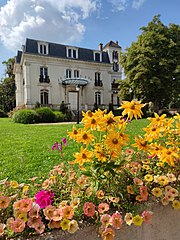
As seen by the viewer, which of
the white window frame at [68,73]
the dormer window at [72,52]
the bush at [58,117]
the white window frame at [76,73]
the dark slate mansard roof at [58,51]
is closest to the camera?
the bush at [58,117]

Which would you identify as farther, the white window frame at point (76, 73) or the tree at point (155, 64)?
the white window frame at point (76, 73)

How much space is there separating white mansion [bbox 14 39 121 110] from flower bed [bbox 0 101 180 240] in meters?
18.7

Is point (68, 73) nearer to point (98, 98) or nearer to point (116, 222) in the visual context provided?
point (98, 98)

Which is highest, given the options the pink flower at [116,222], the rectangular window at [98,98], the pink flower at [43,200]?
the rectangular window at [98,98]

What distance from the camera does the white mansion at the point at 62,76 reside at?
21391 millimetres

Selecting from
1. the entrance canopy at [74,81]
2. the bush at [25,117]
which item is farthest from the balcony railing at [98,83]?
the bush at [25,117]

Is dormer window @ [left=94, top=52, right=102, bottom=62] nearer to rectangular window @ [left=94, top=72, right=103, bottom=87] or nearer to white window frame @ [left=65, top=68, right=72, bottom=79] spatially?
rectangular window @ [left=94, top=72, right=103, bottom=87]

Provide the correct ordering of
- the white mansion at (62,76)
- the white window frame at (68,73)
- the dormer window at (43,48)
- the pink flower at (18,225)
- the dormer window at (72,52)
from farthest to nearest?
the dormer window at (72,52) → the white window frame at (68,73) → the dormer window at (43,48) → the white mansion at (62,76) → the pink flower at (18,225)

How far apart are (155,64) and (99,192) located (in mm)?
19108

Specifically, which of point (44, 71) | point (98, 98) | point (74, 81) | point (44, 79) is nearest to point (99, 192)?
point (74, 81)

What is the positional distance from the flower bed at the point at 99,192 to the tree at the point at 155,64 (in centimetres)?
1651

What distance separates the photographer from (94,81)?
2489cm

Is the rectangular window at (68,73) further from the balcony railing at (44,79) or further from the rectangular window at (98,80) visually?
the rectangular window at (98,80)

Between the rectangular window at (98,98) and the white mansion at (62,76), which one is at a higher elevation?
the white mansion at (62,76)
